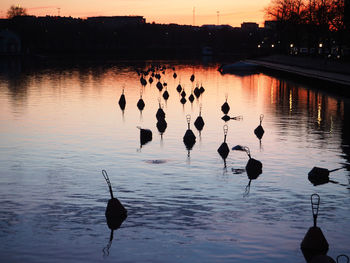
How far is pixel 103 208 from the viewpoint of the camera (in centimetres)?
1777

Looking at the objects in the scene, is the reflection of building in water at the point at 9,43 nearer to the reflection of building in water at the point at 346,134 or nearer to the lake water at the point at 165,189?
the lake water at the point at 165,189

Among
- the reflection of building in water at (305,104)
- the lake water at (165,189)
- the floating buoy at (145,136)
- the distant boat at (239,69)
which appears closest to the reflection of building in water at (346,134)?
the lake water at (165,189)

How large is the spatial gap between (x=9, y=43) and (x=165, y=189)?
15992 cm

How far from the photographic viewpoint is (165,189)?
2017 centimetres

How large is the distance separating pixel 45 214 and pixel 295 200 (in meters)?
7.42

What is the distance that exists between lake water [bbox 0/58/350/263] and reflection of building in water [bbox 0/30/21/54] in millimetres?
132823

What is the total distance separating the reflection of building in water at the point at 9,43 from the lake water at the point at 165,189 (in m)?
133

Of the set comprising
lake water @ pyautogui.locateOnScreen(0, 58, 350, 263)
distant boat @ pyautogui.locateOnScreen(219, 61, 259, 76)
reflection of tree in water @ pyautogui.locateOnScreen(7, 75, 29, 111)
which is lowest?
lake water @ pyautogui.locateOnScreen(0, 58, 350, 263)

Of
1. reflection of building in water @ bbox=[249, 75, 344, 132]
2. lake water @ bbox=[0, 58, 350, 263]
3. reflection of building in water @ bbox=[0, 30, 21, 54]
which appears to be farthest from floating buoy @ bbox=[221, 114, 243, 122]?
reflection of building in water @ bbox=[0, 30, 21, 54]

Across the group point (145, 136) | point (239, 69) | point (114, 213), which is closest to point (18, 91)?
point (145, 136)

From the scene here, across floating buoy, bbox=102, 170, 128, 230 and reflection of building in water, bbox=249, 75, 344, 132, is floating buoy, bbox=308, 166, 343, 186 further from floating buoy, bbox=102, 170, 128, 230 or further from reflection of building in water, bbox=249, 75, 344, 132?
reflection of building in water, bbox=249, 75, 344, 132

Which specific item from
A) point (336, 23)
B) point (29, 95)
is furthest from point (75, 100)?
point (336, 23)

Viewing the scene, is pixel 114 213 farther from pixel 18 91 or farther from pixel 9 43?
pixel 9 43

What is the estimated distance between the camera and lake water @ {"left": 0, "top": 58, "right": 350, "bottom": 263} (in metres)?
14.7
